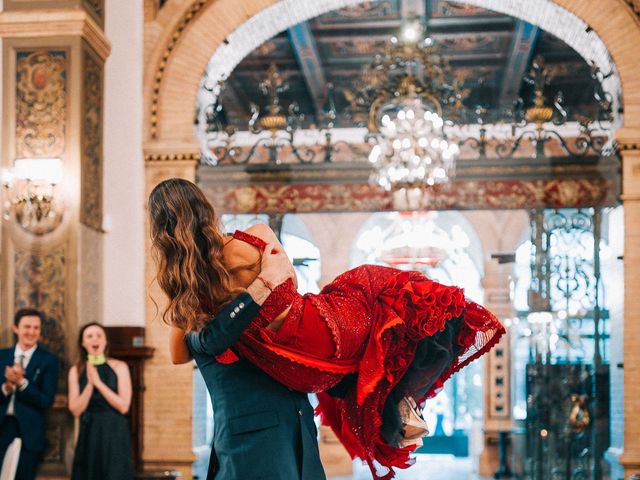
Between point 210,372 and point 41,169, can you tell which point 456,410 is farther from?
point 210,372

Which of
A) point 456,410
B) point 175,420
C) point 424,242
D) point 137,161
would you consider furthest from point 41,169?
point 456,410

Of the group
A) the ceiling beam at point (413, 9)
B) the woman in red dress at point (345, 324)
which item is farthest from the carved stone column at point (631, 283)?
the woman in red dress at point (345, 324)

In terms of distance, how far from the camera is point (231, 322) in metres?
3.05

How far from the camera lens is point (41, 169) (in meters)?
7.54

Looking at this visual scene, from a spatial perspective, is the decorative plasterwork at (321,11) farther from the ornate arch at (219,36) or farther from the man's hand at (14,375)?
the man's hand at (14,375)

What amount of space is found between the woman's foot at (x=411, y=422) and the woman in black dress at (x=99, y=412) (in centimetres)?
409

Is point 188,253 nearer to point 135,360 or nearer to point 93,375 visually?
point 93,375

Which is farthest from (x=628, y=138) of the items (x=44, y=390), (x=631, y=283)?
(x=44, y=390)

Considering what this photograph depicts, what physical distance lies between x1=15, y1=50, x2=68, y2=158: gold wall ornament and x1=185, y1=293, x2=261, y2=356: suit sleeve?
16.1ft

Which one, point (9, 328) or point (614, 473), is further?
point (614, 473)

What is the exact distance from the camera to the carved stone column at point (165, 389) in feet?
27.0

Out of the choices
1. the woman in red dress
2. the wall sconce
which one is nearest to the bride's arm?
the woman in red dress

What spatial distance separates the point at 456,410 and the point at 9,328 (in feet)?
37.2

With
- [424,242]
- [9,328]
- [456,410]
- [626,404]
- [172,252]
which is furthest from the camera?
[456,410]
